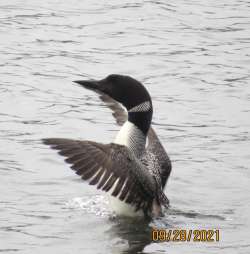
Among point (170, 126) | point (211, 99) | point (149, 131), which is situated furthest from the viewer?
point (211, 99)

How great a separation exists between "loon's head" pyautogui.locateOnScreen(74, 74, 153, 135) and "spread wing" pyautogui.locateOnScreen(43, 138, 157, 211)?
573 mm

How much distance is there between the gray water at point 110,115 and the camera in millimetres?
8383

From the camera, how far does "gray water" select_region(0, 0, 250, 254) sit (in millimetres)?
8383

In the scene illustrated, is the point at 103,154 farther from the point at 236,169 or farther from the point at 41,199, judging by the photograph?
the point at 236,169

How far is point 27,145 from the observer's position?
10.4m

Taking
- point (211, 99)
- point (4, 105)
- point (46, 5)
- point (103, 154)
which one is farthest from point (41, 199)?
point (46, 5)

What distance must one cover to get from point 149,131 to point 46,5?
650 cm

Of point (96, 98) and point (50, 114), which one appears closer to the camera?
point (50, 114)
